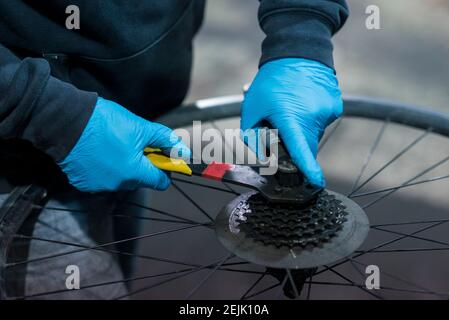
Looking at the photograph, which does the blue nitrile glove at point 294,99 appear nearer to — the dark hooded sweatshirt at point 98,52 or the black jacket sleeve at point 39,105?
the dark hooded sweatshirt at point 98,52

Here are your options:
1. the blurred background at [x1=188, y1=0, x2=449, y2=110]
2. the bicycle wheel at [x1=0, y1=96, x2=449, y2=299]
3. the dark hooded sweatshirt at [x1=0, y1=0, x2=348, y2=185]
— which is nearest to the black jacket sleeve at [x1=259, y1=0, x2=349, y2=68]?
the dark hooded sweatshirt at [x1=0, y1=0, x2=348, y2=185]

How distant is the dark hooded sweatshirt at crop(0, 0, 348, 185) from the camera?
0.54m

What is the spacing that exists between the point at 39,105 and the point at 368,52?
1239 mm

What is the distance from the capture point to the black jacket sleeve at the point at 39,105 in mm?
533

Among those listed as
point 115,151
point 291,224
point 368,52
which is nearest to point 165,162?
point 115,151

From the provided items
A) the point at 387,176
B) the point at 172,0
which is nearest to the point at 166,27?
the point at 172,0

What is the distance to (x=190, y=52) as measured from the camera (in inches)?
29.9

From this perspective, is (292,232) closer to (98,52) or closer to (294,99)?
(294,99)

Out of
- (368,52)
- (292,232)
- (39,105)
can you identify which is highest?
(368,52)

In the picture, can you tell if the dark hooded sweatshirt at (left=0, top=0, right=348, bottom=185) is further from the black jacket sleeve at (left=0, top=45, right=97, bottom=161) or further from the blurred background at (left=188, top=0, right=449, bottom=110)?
the blurred background at (left=188, top=0, right=449, bottom=110)

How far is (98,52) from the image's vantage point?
62 centimetres

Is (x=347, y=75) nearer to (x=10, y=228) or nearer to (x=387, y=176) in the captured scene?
(x=387, y=176)
